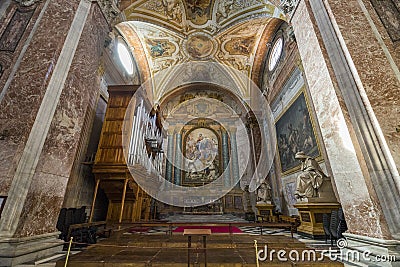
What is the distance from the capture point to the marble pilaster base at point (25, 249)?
7.74 feet

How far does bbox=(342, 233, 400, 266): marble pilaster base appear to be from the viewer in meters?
2.19

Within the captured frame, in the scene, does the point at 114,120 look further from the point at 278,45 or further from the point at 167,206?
the point at 278,45

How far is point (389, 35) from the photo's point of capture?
3418 millimetres

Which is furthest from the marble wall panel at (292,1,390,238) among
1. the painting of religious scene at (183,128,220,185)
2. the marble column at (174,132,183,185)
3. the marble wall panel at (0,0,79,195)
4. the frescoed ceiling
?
the marble column at (174,132,183,185)

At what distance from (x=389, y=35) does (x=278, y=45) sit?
20.6ft

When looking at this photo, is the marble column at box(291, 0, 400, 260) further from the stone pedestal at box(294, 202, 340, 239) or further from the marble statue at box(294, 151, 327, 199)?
the marble statue at box(294, 151, 327, 199)

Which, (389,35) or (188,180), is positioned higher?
(389,35)

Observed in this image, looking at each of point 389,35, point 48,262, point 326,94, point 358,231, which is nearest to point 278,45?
point 389,35

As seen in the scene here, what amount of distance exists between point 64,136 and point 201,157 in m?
Answer: 10.3

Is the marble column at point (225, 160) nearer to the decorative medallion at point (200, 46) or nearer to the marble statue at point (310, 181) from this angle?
the decorative medallion at point (200, 46)

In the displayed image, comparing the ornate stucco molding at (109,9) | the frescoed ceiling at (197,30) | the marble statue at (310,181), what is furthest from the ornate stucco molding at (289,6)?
the ornate stucco molding at (109,9)

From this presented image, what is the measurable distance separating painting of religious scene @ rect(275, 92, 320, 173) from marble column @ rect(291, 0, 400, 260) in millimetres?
2706

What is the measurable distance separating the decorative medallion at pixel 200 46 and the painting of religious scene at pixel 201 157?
16.7 feet

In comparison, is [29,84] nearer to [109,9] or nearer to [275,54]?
[109,9]
